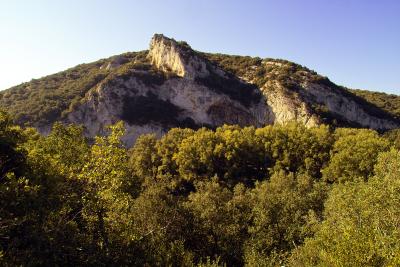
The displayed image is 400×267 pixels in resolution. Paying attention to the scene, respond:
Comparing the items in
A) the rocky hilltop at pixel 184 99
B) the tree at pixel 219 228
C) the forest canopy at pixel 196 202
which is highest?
the rocky hilltop at pixel 184 99

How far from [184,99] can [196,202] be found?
8175 cm

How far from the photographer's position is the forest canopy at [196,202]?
21156 mm

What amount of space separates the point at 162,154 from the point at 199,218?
4042 centimetres

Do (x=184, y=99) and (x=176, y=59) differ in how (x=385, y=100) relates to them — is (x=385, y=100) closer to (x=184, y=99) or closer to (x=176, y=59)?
(x=176, y=59)

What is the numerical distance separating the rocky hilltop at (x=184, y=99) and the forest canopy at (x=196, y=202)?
105 ft

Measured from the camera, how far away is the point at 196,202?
→ 45.8 m

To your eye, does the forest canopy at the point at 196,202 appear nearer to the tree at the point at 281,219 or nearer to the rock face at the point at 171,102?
the tree at the point at 281,219

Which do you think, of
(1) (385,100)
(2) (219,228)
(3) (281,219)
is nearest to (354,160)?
(3) (281,219)

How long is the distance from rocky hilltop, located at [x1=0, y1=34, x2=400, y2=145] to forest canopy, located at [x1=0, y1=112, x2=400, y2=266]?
31.9 meters

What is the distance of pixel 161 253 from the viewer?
2812 cm

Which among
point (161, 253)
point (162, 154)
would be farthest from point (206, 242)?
point (162, 154)

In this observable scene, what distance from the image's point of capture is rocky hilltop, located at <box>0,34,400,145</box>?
113 metres

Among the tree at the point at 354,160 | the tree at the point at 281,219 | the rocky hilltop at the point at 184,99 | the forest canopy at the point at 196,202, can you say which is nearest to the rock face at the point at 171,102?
the rocky hilltop at the point at 184,99

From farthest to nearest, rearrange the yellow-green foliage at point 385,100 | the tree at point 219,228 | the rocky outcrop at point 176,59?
the yellow-green foliage at point 385,100 → the rocky outcrop at point 176,59 → the tree at point 219,228
